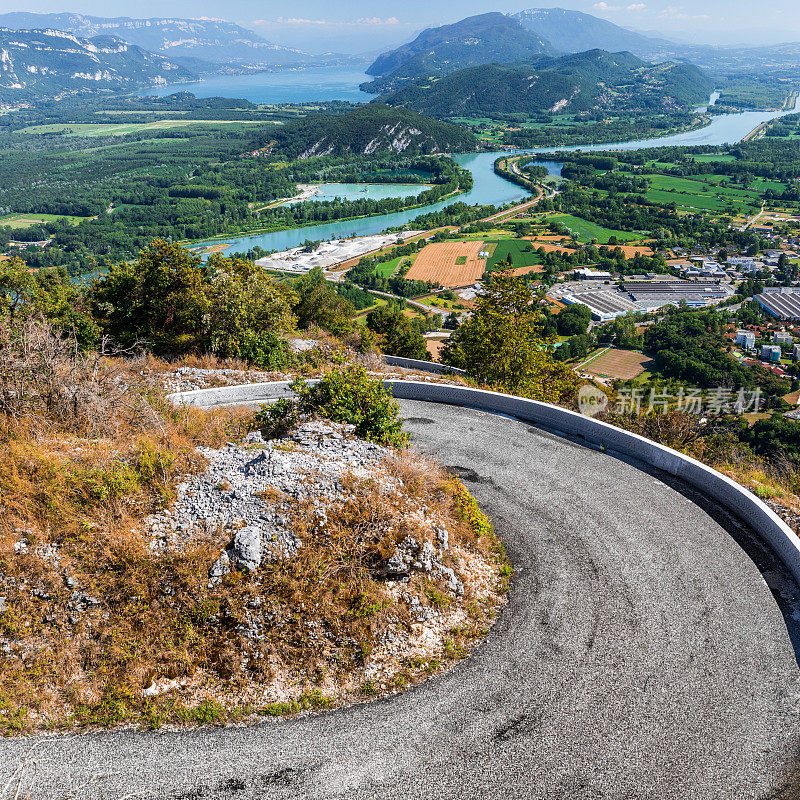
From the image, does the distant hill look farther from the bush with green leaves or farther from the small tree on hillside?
the bush with green leaves

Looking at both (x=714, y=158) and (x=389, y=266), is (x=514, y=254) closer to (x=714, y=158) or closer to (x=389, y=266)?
(x=389, y=266)

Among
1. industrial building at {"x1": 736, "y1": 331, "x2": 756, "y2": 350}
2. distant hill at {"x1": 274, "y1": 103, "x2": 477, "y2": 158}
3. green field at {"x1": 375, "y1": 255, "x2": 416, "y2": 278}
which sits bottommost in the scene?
industrial building at {"x1": 736, "y1": 331, "x2": 756, "y2": 350}

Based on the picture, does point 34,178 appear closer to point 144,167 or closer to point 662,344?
point 144,167

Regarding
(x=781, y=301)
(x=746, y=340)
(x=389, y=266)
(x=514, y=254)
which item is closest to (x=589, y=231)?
(x=514, y=254)

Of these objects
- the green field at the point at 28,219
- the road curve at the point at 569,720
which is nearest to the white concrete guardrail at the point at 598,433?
the road curve at the point at 569,720

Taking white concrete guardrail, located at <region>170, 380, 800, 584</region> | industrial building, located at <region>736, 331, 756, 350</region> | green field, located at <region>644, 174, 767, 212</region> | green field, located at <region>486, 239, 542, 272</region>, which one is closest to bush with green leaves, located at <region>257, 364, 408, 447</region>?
white concrete guardrail, located at <region>170, 380, 800, 584</region>

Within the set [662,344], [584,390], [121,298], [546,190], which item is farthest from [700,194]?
[121,298]
